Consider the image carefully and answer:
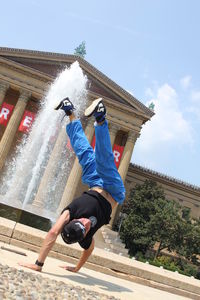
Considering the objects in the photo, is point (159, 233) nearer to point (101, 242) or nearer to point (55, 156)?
point (101, 242)

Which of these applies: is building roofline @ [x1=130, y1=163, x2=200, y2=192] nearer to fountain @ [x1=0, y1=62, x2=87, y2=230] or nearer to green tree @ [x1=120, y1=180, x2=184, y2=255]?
green tree @ [x1=120, y1=180, x2=184, y2=255]

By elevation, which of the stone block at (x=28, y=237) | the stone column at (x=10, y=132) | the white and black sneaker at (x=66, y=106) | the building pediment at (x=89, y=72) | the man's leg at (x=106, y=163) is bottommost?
the stone block at (x=28, y=237)

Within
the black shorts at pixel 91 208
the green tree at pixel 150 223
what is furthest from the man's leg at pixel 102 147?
the green tree at pixel 150 223

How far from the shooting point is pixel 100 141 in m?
3.75

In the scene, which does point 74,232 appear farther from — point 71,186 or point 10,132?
point 10,132

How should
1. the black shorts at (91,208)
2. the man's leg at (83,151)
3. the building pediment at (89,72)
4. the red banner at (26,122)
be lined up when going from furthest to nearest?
the building pediment at (89,72)
the red banner at (26,122)
the man's leg at (83,151)
the black shorts at (91,208)

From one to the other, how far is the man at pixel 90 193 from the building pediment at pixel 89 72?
31.2 meters

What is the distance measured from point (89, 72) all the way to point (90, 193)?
109 ft

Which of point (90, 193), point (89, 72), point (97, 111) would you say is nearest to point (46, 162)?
point (89, 72)

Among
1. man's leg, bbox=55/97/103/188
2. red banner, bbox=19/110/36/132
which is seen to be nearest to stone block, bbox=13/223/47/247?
man's leg, bbox=55/97/103/188

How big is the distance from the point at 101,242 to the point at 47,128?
11476 mm

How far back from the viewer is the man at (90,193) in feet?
12.0

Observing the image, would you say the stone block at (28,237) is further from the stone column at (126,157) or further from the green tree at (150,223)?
the stone column at (126,157)

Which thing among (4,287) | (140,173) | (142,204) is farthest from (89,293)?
(140,173)
